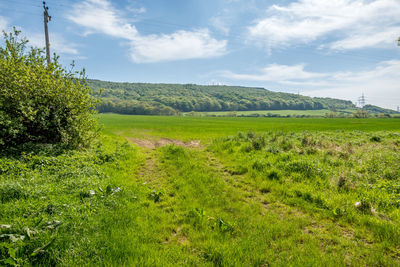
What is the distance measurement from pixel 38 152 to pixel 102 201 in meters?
7.11

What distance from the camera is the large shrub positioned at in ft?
35.1

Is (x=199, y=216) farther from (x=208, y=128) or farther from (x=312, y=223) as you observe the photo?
(x=208, y=128)

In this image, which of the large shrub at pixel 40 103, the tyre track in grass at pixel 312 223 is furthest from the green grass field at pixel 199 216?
the large shrub at pixel 40 103

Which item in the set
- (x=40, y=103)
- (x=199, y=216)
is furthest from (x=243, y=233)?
(x=40, y=103)

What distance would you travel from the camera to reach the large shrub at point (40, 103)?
1070cm

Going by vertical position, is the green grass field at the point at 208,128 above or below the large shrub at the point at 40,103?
below

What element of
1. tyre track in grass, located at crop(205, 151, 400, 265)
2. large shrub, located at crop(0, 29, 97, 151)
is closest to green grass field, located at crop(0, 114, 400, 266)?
Result: tyre track in grass, located at crop(205, 151, 400, 265)

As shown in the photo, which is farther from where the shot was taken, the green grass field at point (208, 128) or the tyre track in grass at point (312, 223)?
the green grass field at point (208, 128)

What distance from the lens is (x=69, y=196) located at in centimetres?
595

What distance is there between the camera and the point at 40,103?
39.2 feet

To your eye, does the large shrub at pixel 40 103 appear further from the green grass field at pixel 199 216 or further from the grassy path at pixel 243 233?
the grassy path at pixel 243 233

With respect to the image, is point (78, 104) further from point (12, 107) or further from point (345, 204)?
point (345, 204)

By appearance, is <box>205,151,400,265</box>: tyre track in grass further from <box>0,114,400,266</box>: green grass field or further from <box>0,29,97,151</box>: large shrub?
<box>0,29,97,151</box>: large shrub

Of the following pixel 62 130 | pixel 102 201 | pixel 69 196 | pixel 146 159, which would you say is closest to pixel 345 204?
pixel 102 201
